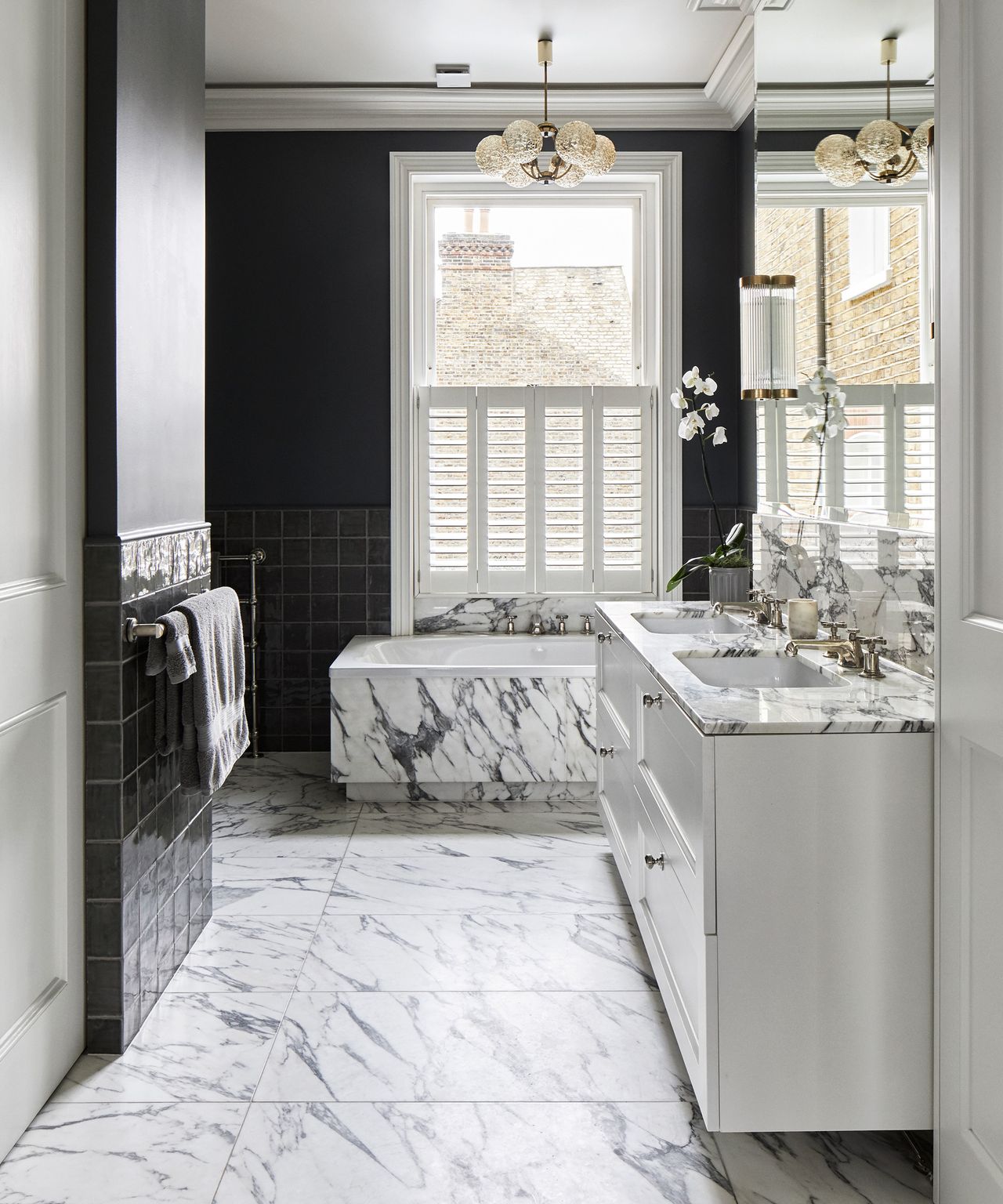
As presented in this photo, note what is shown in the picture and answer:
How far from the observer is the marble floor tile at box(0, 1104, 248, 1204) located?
1.75m

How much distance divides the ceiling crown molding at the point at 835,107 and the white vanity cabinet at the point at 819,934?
132 cm

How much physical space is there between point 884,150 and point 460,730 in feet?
8.04

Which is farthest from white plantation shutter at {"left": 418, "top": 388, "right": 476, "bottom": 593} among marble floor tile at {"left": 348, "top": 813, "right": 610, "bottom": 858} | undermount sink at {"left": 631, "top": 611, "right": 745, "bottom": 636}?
undermount sink at {"left": 631, "top": 611, "right": 745, "bottom": 636}

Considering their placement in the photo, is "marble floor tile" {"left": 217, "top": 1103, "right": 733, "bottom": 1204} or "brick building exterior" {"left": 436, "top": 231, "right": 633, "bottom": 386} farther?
"brick building exterior" {"left": 436, "top": 231, "right": 633, "bottom": 386}

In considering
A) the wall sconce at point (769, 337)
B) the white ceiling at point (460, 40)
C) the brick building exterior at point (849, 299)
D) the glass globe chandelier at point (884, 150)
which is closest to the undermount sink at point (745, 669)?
the brick building exterior at point (849, 299)

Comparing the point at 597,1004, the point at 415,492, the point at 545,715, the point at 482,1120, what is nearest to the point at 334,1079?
Result: the point at 482,1120

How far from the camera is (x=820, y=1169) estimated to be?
183cm

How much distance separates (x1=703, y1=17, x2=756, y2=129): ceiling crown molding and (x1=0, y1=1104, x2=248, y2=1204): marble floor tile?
3.58m

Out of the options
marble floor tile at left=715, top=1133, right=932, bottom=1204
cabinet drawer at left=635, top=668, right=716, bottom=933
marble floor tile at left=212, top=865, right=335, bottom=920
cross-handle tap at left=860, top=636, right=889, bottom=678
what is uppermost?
cross-handle tap at left=860, top=636, right=889, bottom=678

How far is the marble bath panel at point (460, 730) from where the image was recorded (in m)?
3.95

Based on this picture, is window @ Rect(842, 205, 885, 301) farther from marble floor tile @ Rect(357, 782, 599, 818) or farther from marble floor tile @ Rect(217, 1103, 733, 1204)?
marble floor tile @ Rect(357, 782, 599, 818)

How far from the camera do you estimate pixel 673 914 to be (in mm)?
2074

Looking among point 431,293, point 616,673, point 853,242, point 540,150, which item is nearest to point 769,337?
point 853,242

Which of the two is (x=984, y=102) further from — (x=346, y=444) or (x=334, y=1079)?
(x=346, y=444)
